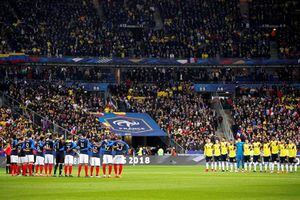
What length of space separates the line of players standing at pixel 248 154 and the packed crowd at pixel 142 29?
33011 millimetres

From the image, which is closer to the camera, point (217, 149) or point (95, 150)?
point (95, 150)

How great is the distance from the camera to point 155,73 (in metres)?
90.9

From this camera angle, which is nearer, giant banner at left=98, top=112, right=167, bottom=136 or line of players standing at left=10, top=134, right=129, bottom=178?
line of players standing at left=10, top=134, right=129, bottom=178

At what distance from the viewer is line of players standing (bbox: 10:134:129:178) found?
45.9 meters

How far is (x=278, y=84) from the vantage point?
296ft

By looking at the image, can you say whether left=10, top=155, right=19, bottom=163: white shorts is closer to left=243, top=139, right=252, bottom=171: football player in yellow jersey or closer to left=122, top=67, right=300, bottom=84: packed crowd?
left=243, top=139, right=252, bottom=171: football player in yellow jersey

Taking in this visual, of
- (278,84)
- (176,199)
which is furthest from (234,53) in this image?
(176,199)

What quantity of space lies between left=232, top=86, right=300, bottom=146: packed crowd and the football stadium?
0.13 metres

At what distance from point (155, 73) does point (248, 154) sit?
110 feet

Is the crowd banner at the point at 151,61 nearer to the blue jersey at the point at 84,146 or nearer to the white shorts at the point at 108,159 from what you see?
the blue jersey at the point at 84,146

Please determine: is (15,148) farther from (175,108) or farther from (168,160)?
(175,108)

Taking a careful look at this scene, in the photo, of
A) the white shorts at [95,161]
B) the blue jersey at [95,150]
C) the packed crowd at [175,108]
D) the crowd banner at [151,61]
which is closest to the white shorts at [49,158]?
the white shorts at [95,161]

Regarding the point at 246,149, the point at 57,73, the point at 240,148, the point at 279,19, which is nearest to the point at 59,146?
the point at 240,148

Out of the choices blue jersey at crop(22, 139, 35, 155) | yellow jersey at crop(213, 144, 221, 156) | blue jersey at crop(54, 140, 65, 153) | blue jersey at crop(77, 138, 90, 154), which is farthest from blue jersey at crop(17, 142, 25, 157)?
yellow jersey at crop(213, 144, 221, 156)
